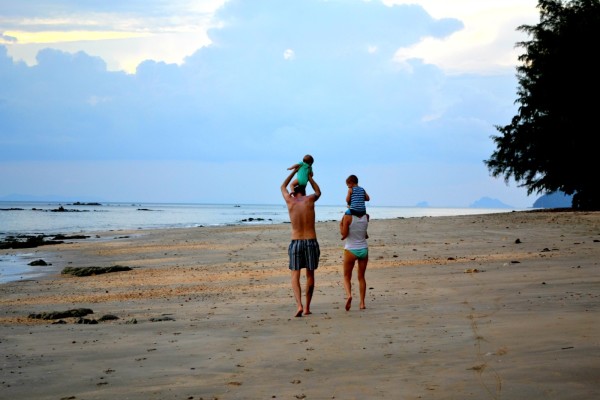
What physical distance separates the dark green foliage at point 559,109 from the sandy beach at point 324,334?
22403mm

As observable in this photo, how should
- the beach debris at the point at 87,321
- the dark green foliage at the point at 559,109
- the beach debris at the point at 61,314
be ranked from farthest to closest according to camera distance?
the dark green foliage at the point at 559,109, the beach debris at the point at 61,314, the beach debris at the point at 87,321

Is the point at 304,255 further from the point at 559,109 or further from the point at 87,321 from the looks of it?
the point at 559,109

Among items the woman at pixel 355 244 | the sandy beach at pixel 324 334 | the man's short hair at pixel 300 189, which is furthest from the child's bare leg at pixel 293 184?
the sandy beach at pixel 324 334

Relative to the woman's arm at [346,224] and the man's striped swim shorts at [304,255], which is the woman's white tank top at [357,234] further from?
the man's striped swim shorts at [304,255]

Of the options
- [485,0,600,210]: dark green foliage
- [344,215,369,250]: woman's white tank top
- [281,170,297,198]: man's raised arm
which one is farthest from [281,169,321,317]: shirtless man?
[485,0,600,210]: dark green foliage

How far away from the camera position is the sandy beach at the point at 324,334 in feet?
21.5

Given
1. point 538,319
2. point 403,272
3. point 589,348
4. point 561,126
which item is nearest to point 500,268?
point 403,272

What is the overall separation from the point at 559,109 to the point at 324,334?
1375 inches

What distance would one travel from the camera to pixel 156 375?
7.22 metres

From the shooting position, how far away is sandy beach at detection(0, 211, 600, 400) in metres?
6.55

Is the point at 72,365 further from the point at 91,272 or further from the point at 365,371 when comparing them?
the point at 91,272

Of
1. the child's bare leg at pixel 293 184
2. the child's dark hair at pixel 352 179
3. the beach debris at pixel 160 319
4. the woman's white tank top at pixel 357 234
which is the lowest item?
the beach debris at pixel 160 319

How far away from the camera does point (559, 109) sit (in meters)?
40.7

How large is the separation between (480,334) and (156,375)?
361 cm
